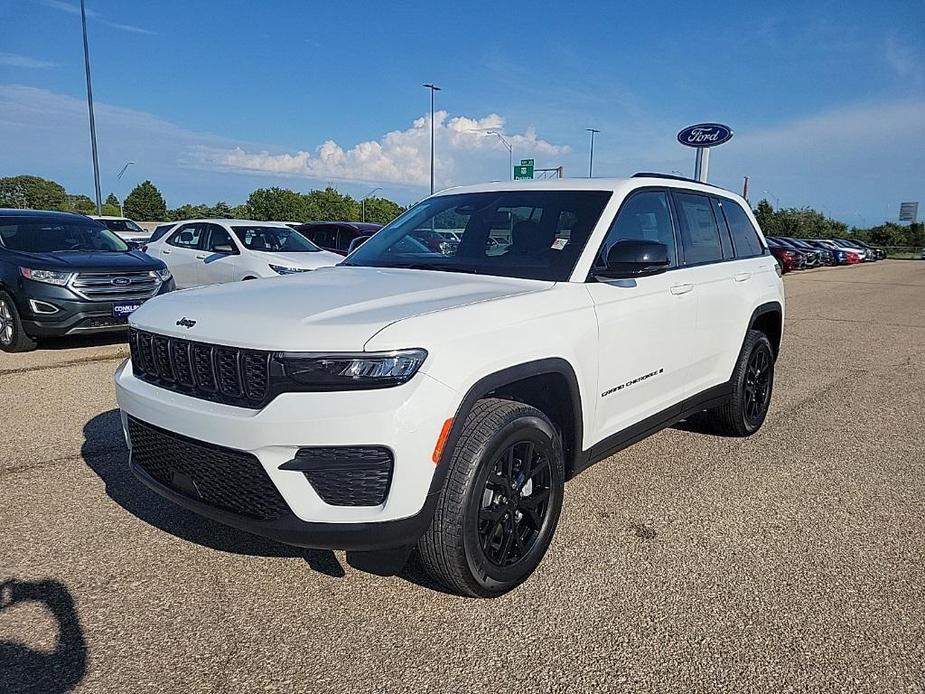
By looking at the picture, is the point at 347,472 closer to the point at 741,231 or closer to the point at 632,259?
the point at 632,259

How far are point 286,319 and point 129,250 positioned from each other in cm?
746

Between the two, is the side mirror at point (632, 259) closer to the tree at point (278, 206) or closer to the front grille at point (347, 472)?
the front grille at point (347, 472)

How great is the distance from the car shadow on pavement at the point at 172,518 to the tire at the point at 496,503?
2.27ft

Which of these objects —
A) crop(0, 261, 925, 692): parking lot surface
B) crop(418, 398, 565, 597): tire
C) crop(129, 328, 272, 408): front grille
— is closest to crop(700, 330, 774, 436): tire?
crop(0, 261, 925, 692): parking lot surface

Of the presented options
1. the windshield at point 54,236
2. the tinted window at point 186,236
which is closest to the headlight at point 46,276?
the windshield at point 54,236

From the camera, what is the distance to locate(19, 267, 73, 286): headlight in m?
7.76

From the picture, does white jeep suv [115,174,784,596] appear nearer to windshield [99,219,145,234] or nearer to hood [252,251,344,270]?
hood [252,251,344,270]

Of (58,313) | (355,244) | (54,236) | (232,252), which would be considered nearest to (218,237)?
(232,252)

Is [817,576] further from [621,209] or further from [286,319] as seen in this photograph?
[286,319]

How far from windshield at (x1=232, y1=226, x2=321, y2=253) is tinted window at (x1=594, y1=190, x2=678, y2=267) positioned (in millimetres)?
7992

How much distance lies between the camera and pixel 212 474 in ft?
8.92

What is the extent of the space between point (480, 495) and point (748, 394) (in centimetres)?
317

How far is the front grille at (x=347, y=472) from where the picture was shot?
249 cm

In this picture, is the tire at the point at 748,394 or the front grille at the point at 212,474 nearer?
the front grille at the point at 212,474
